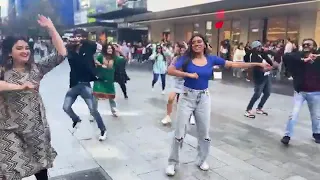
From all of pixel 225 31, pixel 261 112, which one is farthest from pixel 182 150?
pixel 225 31

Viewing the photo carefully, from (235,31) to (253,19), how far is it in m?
1.78

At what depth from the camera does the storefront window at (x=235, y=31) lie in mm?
21123

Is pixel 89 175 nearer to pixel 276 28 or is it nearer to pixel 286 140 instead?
pixel 286 140

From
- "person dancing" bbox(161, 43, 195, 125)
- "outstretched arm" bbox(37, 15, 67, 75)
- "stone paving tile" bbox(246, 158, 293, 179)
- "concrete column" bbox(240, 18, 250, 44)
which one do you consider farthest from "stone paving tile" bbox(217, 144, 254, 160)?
"concrete column" bbox(240, 18, 250, 44)

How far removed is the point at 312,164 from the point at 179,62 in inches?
95.0

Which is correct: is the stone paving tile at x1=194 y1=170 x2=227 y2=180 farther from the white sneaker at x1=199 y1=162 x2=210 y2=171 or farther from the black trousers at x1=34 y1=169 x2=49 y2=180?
the black trousers at x1=34 y1=169 x2=49 y2=180

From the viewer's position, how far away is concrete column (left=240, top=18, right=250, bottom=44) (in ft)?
66.3

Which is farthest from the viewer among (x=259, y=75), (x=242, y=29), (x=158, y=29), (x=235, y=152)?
(x=158, y=29)

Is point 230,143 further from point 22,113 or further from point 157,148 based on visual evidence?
point 22,113

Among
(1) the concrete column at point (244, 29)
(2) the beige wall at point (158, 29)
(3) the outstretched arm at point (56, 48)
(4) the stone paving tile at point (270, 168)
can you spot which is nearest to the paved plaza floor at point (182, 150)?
(4) the stone paving tile at point (270, 168)

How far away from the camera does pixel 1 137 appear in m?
2.61

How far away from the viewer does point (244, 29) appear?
20.4 m

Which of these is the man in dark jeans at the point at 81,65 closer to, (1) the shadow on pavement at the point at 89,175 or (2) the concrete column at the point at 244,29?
(1) the shadow on pavement at the point at 89,175

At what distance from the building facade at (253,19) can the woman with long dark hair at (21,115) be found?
40.9 ft
